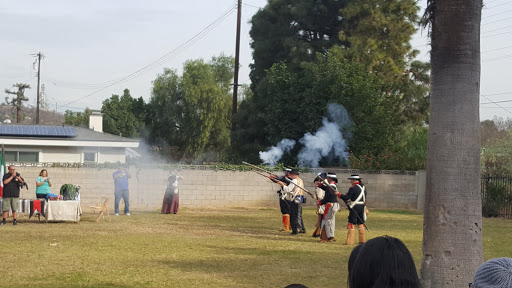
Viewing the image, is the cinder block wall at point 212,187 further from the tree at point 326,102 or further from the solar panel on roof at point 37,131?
the solar panel on roof at point 37,131

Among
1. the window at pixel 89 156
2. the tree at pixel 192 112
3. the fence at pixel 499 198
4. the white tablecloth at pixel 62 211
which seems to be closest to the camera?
the white tablecloth at pixel 62 211

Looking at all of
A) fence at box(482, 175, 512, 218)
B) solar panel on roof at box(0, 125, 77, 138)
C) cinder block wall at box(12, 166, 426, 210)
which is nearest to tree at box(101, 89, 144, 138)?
solar panel on roof at box(0, 125, 77, 138)

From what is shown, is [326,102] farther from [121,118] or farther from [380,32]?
[121,118]

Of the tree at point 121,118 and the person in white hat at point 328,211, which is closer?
the person in white hat at point 328,211

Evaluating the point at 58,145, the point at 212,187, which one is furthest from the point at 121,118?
the point at 212,187

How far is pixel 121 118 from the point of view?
75.9 m

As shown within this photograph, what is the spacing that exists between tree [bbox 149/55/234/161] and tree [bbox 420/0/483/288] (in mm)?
57602

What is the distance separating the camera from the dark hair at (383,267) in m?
3.44

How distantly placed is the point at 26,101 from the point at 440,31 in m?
67.3

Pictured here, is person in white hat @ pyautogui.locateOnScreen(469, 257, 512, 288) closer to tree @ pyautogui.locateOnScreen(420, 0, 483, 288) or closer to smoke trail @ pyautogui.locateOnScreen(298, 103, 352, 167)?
tree @ pyautogui.locateOnScreen(420, 0, 483, 288)

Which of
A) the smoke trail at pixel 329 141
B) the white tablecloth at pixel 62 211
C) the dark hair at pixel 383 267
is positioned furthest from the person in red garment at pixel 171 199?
the dark hair at pixel 383 267

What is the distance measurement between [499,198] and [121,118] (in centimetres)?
5330

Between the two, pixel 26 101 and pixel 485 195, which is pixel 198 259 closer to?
pixel 485 195

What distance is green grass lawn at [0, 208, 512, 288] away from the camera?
1211 cm
